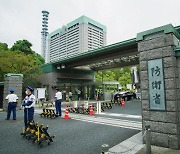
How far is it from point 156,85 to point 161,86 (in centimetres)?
15

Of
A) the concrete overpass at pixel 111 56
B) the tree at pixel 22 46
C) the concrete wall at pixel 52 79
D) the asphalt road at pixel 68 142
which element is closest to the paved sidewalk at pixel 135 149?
the asphalt road at pixel 68 142

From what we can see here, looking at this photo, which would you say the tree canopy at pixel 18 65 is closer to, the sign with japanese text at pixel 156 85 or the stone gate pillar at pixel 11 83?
the stone gate pillar at pixel 11 83

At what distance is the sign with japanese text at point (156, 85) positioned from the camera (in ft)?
15.1

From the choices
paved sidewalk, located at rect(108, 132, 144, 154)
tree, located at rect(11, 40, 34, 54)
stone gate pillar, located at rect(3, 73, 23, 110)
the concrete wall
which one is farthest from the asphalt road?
tree, located at rect(11, 40, 34, 54)

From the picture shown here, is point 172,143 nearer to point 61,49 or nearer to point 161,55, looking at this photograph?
point 161,55

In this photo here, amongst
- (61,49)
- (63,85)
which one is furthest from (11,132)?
(61,49)

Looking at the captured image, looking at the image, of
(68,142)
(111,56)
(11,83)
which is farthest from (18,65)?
(68,142)

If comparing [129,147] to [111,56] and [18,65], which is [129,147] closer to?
[111,56]

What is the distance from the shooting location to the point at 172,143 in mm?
4312

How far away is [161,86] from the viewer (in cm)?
463

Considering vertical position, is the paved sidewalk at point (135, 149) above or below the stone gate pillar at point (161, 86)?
below

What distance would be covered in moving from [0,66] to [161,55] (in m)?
21.0

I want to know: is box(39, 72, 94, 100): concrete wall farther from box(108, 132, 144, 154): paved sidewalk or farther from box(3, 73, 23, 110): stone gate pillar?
box(108, 132, 144, 154): paved sidewalk

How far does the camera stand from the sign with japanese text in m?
4.61
